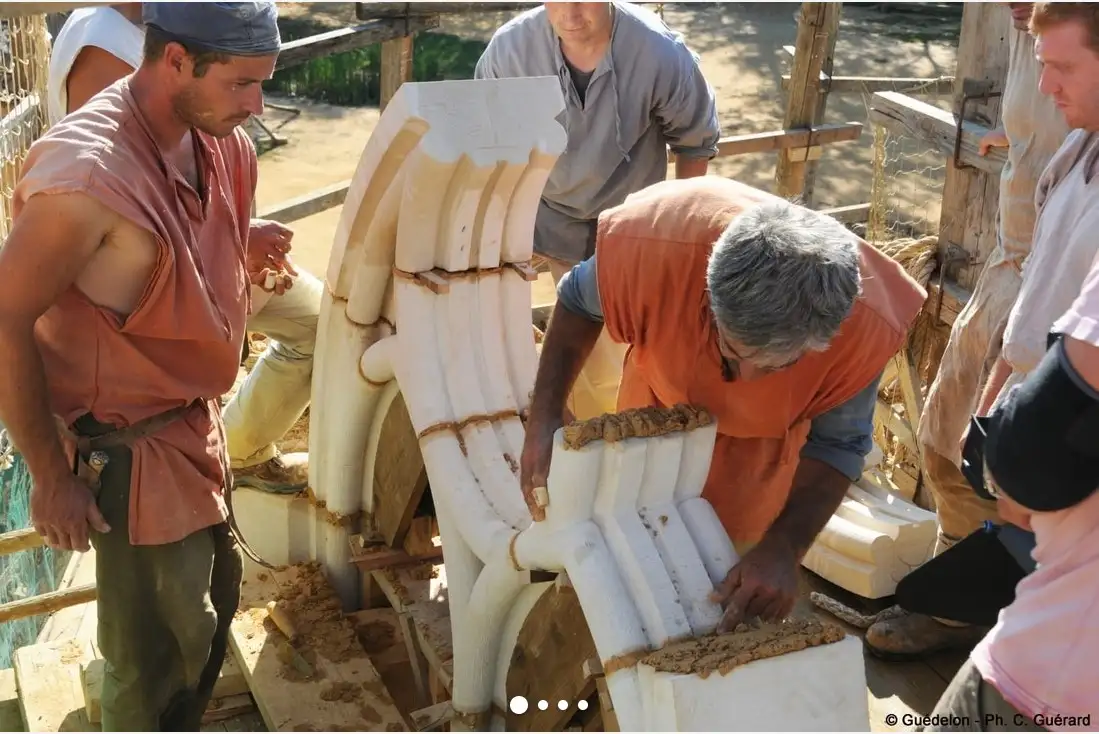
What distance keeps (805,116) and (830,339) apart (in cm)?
497

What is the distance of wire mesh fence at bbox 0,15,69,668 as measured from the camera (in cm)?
449

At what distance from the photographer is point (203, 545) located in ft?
8.95

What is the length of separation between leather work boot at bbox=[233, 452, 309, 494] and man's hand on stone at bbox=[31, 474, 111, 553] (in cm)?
119

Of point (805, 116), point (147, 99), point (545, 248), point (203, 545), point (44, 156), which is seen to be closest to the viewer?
point (44, 156)

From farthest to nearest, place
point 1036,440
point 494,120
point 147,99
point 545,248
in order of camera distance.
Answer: point 545,248, point 494,120, point 147,99, point 1036,440

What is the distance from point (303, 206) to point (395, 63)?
0.98 m

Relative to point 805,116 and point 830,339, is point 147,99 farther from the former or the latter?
point 805,116

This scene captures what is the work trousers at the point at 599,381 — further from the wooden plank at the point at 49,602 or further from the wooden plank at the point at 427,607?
the wooden plank at the point at 49,602

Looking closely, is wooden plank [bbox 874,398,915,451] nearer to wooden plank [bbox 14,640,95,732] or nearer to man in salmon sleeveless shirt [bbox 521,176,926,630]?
man in salmon sleeveless shirt [bbox 521,176,926,630]

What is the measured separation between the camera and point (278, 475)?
3930mm

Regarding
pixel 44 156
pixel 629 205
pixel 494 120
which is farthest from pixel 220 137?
pixel 629 205

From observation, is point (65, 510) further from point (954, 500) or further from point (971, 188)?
point (971, 188)

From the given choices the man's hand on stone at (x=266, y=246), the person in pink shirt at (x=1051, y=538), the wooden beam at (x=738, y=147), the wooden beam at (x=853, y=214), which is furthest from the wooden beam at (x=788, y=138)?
the person in pink shirt at (x=1051, y=538)

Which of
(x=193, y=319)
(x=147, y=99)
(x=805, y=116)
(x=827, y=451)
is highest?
(x=147, y=99)
